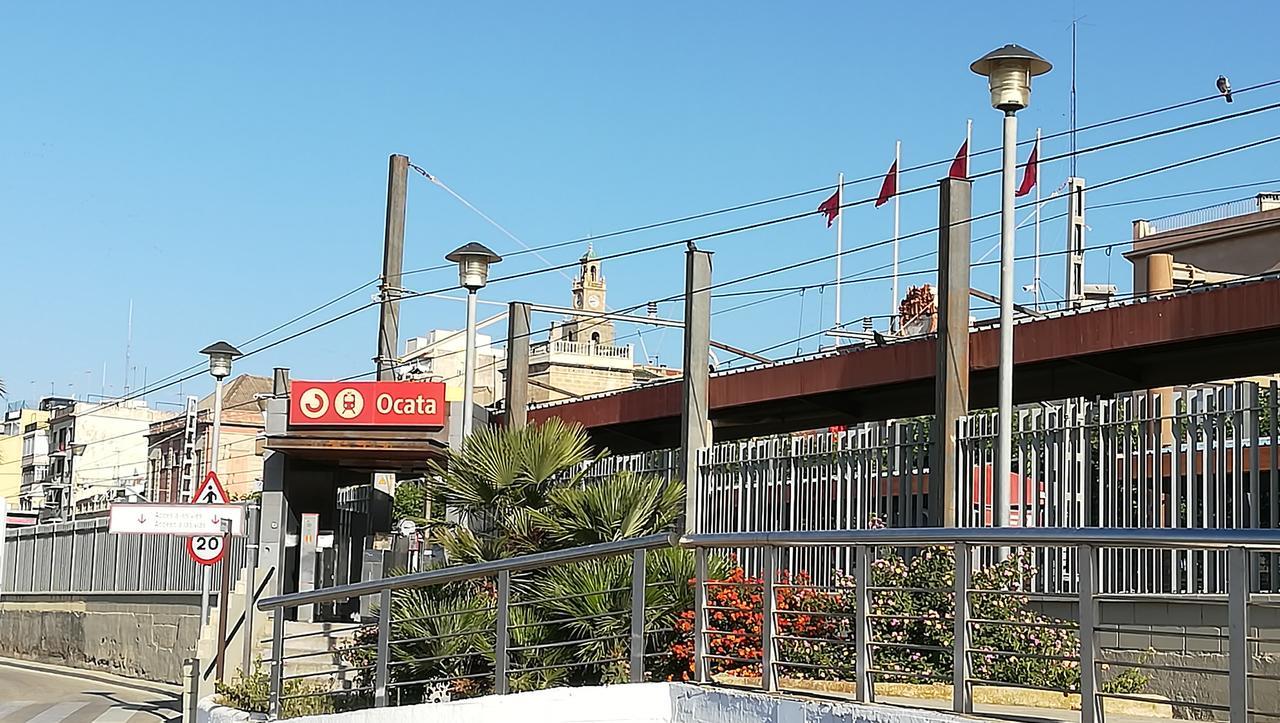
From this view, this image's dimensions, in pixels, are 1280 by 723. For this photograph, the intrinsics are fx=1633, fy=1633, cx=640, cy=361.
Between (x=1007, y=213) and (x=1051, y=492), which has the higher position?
(x=1007, y=213)

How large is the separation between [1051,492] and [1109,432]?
90 centimetres

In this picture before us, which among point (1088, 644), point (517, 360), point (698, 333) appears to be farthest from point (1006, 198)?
point (517, 360)

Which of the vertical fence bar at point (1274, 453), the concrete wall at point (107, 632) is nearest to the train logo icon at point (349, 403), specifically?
the concrete wall at point (107, 632)

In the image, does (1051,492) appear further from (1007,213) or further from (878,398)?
(878,398)

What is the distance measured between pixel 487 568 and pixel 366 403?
15630mm

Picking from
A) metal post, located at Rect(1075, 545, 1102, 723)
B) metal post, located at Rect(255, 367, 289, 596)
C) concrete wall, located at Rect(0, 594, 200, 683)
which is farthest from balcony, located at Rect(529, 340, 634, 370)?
metal post, located at Rect(1075, 545, 1102, 723)

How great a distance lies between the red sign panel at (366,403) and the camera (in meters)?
25.6

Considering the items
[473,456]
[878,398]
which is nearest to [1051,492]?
[473,456]

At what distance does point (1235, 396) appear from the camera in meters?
12.6

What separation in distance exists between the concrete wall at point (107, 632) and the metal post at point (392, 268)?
17.5ft

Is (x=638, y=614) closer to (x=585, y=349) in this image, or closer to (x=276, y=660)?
(x=276, y=660)

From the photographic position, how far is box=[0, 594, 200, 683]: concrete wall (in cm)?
2867

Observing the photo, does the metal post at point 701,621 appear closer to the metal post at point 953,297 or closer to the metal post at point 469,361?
the metal post at point 953,297

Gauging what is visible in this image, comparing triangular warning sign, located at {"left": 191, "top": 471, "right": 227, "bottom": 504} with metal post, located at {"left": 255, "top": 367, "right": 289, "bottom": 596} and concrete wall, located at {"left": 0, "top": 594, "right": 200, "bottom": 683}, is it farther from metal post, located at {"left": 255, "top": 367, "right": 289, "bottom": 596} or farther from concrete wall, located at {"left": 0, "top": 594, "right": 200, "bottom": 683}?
concrete wall, located at {"left": 0, "top": 594, "right": 200, "bottom": 683}
